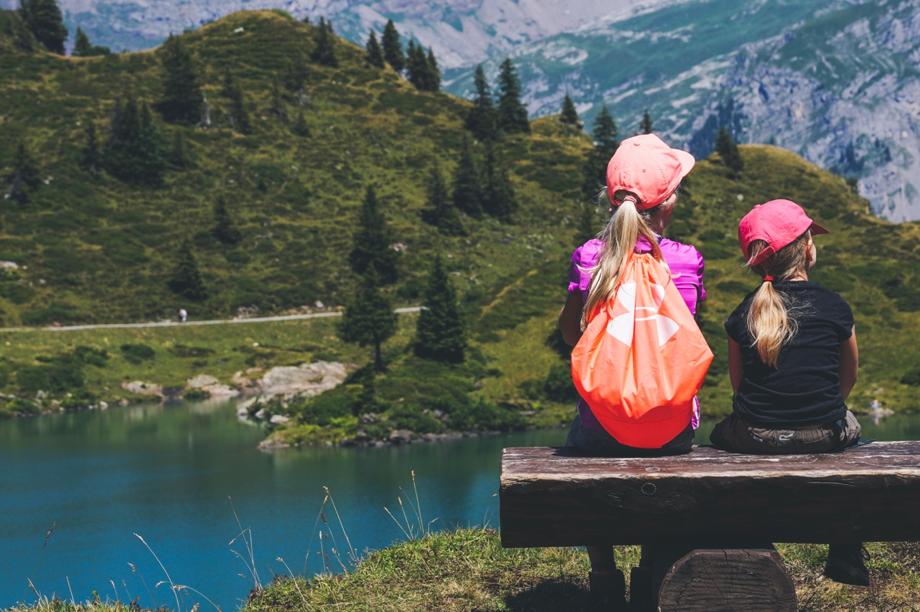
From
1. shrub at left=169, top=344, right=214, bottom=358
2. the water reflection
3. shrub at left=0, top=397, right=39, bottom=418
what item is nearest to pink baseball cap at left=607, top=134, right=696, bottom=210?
the water reflection

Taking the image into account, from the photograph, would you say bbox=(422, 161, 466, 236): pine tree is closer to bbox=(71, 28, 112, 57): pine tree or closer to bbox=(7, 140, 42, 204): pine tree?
bbox=(7, 140, 42, 204): pine tree

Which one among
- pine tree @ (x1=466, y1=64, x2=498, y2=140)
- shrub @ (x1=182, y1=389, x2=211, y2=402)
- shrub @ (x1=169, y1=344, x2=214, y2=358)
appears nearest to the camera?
shrub @ (x1=182, y1=389, x2=211, y2=402)

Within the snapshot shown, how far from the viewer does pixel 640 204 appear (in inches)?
167

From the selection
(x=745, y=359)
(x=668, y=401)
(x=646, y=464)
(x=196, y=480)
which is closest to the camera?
(x=668, y=401)

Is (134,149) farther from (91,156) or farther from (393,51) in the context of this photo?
(393,51)

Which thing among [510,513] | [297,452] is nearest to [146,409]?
[297,452]

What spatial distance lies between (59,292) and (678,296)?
5700 centimetres

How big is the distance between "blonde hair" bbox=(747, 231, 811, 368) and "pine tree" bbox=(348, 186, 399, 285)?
56932 millimetres

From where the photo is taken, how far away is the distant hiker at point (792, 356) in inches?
170

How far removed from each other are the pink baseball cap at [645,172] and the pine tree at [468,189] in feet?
224

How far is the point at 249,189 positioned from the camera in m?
71.3

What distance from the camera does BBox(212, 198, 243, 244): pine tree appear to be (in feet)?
207

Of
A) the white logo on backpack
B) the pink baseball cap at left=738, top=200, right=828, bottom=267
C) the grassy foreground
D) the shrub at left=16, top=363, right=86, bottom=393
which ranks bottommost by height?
the shrub at left=16, top=363, right=86, bottom=393

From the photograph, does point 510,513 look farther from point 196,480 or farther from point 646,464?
point 196,480
